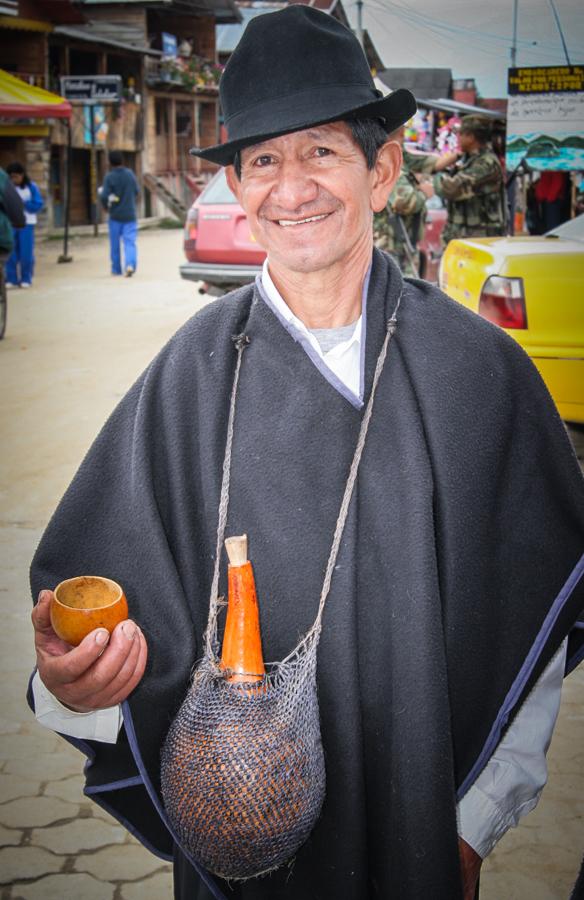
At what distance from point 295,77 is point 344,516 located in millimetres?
798

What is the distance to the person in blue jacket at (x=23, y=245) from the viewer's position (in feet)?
48.1

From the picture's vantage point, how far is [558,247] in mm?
6191

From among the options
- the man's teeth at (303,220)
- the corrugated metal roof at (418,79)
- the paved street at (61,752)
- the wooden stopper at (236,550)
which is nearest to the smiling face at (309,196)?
the man's teeth at (303,220)

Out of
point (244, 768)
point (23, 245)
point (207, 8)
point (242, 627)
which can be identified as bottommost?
point (244, 768)

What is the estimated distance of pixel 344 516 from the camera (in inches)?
65.0

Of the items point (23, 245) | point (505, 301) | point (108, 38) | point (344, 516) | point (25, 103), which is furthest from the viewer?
point (108, 38)

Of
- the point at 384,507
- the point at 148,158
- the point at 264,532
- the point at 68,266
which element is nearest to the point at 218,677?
the point at 264,532

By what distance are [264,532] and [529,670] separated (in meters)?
0.57

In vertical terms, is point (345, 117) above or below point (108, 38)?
below

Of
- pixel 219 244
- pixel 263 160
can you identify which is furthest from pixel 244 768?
pixel 219 244

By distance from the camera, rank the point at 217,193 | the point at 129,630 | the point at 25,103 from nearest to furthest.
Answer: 1. the point at 129,630
2. the point at 217,193
3. the point at 25,103

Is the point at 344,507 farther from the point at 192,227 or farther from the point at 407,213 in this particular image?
the point at 192,227

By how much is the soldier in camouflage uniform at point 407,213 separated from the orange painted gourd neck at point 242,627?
8.08m

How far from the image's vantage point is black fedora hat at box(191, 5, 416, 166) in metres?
1.70
